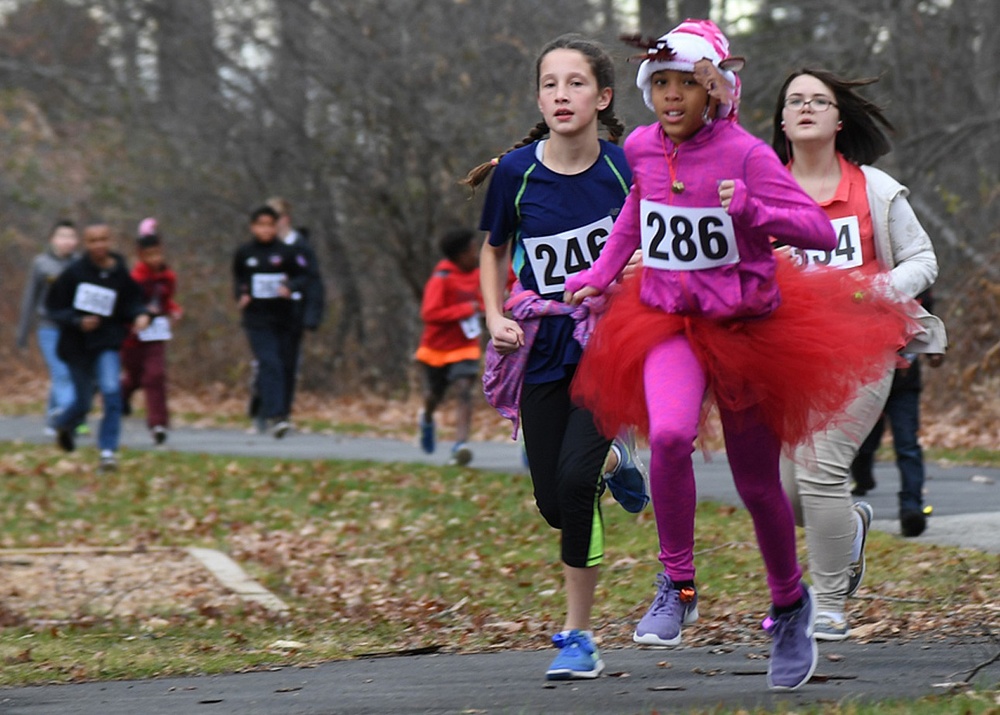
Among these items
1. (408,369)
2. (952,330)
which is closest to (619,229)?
(952,330)

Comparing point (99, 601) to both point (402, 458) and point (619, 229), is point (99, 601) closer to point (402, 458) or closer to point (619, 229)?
point (619, 229)

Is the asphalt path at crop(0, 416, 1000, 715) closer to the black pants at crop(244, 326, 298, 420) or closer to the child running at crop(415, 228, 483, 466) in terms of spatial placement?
the child running at crop(415, 228, 483, 466)

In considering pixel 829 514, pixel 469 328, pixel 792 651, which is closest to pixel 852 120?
pixel 829 514

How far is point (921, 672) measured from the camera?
17.7ft

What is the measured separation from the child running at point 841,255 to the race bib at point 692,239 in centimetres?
115

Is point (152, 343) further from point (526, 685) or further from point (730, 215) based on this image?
point (730, 215)

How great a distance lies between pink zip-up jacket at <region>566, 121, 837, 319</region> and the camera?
16.2 ft

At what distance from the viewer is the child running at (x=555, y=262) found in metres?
5.45

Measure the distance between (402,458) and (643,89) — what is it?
32.6 feet

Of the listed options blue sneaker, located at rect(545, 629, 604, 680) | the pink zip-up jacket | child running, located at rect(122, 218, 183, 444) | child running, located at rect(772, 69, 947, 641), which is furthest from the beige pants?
child running, located at rect(122, 218, 183, 444)

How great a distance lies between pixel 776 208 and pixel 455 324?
8592 mm

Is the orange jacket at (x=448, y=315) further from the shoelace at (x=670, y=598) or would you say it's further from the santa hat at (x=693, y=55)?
the santa hat at (x=693, y=55)

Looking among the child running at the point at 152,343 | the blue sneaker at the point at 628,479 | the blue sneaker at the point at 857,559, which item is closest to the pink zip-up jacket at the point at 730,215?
the blue sneaker at the point at 628,479

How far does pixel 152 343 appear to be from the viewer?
16.2 meters
